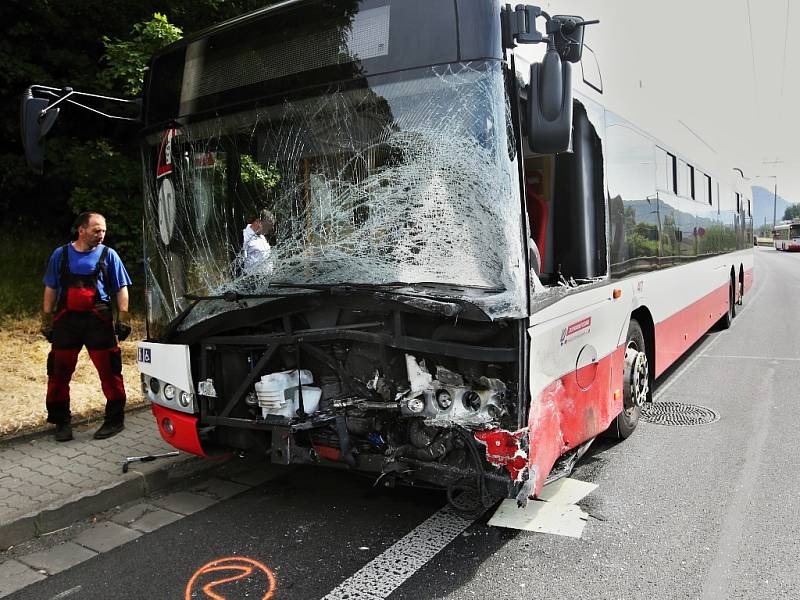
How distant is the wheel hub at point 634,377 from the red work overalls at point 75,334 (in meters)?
4.21

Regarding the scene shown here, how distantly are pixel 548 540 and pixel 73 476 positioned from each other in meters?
3.27

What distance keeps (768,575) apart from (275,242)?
3121mm

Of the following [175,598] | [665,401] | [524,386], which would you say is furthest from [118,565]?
[665,401]

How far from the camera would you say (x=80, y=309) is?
16.9ft

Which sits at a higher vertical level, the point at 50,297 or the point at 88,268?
the point at 88,268

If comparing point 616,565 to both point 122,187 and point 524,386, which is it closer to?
point 524,386

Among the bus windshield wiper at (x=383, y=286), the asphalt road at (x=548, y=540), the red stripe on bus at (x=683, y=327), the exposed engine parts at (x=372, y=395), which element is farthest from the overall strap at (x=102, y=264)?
the red stripe on bus at (x=683, y=327)

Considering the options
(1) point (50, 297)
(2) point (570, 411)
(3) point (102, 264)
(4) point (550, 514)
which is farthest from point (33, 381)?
(2) point (570, 411)

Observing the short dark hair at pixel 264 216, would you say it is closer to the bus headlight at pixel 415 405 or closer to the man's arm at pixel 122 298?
the bus headlight at pixel 415 405

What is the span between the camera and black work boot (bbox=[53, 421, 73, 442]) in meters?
5.25

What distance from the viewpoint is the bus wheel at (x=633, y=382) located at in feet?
16.5

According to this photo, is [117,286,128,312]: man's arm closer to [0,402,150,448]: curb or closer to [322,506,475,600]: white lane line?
[0,402,150,448]: curb

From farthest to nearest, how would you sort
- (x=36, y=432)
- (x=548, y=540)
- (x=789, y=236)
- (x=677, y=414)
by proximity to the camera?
(x=789, y=236)
(x=677, y=414)
(x=36, y=432)
(x=548, y=540)

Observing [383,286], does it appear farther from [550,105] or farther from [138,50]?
[138,50]
